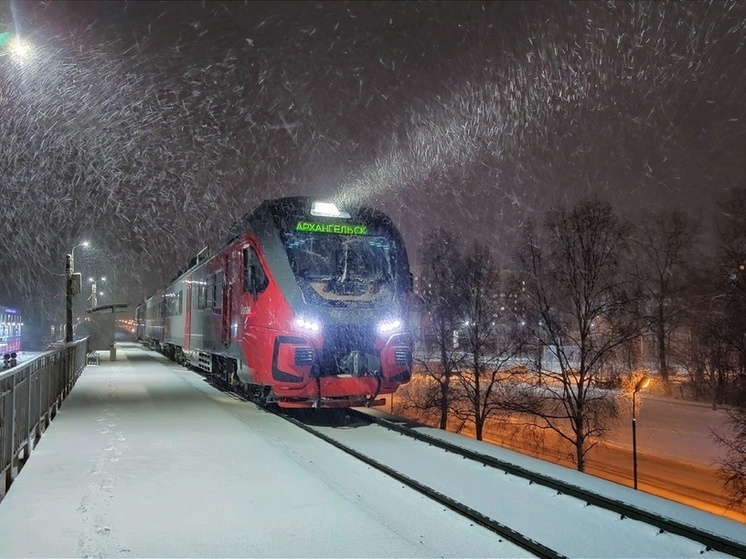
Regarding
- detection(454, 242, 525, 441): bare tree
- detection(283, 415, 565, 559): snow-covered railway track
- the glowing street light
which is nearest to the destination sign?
detection(283, 415, 565, 559): snow-covered railway track

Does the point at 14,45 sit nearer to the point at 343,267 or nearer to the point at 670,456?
the point at 343,267

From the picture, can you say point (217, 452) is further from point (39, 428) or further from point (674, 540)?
point (674, 540)

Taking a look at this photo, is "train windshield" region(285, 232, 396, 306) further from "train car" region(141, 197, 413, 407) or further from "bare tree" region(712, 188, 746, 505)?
"bare tree" region(712, 188, 746, 505)

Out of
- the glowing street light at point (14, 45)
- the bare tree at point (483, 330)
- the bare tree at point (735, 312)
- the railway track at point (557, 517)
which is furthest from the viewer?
the bare tree at point (483, 330)

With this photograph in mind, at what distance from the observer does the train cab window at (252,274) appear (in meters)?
11.1

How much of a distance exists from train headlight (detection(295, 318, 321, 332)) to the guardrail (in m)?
4.02

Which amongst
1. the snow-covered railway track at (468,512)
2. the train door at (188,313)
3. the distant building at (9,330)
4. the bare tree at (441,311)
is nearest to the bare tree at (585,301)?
the bare tree at (441,311)

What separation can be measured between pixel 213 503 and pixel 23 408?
3218 mm

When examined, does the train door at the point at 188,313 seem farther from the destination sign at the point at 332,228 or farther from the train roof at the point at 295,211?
the destination sign at the point at 332,228

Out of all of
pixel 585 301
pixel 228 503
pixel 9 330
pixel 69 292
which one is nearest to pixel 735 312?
pixel 585 301

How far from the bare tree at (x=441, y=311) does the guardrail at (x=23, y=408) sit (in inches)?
877

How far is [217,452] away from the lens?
8.17 meters

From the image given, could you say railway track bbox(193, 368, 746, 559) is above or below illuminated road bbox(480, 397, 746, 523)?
above

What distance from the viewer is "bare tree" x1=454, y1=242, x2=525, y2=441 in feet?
100
